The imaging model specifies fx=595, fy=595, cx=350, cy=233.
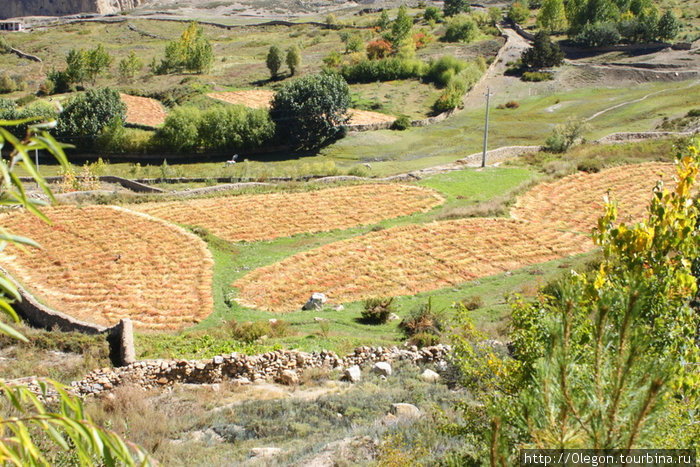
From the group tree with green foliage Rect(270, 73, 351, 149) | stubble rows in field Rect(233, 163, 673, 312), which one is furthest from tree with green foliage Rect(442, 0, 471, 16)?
stubble rows in field Rect(233, 163, 673, 312)

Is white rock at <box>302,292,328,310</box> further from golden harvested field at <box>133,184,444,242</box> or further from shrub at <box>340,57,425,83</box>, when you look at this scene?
shrub at <box>340,57,425,83</box>

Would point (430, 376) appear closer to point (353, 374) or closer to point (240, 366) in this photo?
point (353, 374)

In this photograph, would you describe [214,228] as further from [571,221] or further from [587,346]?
[587,346]

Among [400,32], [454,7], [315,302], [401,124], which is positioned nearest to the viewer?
[315,302]

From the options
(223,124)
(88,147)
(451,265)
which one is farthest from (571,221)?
(88,147)

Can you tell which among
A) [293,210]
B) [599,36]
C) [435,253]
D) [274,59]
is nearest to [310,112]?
[293,210]

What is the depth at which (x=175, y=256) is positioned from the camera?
1096 inches

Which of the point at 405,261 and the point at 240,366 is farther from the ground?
the point at 240,366

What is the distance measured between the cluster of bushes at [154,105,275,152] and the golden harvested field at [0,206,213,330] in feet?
83.5

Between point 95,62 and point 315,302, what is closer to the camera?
point 315,302

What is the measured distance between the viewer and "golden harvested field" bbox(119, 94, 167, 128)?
63969mm

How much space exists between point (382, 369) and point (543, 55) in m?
71.2

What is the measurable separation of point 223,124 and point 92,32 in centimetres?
7951

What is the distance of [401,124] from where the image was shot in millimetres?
61562
